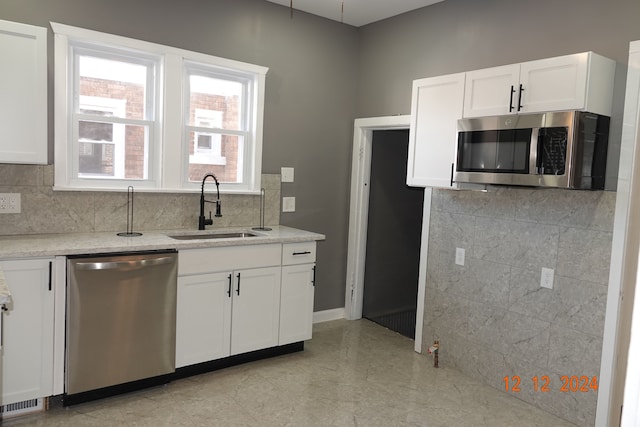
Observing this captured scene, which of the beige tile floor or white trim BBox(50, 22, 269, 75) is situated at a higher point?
white trim BBox(50, 22, 269, 75)

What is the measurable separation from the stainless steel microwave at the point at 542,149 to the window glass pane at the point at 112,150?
93.9 inches

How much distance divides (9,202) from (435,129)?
2886 mm

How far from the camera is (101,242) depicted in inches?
118

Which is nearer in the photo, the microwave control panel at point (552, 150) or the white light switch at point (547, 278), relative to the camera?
the microwave control panel at point (552, 150)

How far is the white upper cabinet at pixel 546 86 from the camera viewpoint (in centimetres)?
261

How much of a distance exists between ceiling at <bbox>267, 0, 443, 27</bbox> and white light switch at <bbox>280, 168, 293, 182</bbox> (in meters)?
1.39

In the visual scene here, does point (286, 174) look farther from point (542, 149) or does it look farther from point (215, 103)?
point (542, 149)

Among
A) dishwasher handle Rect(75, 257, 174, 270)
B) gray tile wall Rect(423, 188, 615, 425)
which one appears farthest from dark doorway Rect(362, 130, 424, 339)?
dishwasher handle Rect(75, 257, 174, 270)

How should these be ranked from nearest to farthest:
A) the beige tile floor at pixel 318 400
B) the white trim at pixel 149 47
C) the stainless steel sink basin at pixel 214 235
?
1. the beige tile floor at pixel 318 400
2. the white trim at pixel 149 47
3. the stainless steel sink basin at pixel 214 235

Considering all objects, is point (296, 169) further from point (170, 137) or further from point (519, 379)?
point (519, 379)

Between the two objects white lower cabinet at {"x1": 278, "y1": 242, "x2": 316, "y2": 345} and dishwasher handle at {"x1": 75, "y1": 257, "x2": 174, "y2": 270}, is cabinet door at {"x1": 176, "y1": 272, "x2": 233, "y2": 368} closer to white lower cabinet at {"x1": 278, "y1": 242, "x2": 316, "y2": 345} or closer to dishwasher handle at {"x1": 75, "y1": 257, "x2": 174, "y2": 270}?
dishwasher handle at {"x1": 75, "y1": 257, "x2": 174, "y2": 270}

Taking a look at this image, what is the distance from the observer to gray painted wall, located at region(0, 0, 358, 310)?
3.50m
